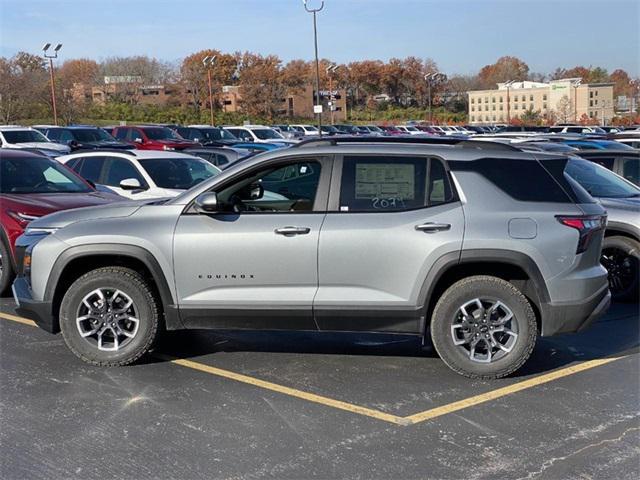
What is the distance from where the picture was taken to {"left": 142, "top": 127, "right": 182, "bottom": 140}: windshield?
85.1 ft

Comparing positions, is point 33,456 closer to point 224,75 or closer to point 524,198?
point 524,198

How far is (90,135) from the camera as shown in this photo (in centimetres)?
2653

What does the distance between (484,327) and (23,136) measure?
858 inches

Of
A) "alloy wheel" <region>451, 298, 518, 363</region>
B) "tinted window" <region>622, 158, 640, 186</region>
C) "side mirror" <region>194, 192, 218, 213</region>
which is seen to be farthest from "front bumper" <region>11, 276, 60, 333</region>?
"tinted window" <region>622, 158, 640, 186</region>

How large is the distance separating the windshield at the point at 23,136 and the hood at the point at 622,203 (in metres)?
20.0

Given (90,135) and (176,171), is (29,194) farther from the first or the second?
(90,135)

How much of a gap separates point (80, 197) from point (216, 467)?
18.4ft

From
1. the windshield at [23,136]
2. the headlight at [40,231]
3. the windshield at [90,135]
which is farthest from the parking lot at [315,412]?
the windshield at [90,135]

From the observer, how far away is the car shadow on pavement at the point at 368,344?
6414mm

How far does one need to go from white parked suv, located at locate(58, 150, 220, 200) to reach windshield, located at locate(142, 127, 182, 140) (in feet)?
45.7

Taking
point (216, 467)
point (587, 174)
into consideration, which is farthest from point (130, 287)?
point (587, 174)

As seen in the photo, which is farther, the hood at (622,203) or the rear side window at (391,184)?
the hood at (622,203)

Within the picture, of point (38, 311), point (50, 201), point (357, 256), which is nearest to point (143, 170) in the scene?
point (50, 201)

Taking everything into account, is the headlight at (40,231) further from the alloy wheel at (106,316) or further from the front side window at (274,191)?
the front side window at (274,191)
